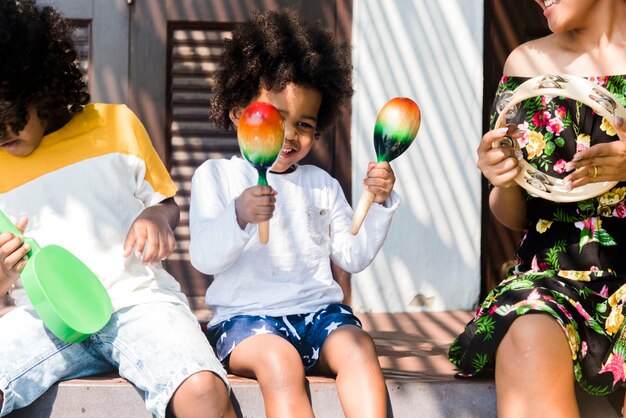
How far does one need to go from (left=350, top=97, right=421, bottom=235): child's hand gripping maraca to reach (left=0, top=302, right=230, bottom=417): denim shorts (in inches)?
19.3

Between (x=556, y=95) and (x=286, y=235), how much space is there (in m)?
0.78

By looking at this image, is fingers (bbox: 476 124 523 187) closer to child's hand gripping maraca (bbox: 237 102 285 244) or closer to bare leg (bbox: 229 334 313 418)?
child's hand gripping maraca (bbox: 237 102 285 244)

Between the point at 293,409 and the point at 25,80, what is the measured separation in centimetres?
101

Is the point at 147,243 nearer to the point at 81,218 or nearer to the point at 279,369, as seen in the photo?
the point at 81,218

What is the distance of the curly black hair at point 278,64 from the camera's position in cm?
248

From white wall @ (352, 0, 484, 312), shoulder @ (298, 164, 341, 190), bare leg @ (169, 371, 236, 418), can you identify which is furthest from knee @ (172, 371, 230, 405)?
white wall @ (352, 0, 484, 312)

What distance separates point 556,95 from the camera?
2.05 meters

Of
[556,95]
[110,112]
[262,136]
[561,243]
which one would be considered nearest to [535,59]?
[556,95]

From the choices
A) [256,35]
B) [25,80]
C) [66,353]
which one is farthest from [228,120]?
[66,353]

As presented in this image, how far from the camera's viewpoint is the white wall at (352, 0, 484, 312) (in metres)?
3.73

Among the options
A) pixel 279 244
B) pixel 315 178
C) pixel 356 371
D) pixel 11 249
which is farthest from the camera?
pixel 315 178

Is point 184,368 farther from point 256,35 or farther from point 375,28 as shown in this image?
point 375,28

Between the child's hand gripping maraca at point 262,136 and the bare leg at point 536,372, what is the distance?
2.05 ft

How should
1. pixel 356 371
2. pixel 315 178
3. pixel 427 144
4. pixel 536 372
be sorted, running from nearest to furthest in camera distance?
pixel 536 372, pixel 356 371, pixel 315 178, pixel 427 144
